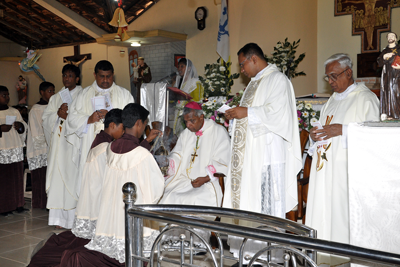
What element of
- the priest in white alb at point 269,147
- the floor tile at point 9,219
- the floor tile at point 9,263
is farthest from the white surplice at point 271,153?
the floor tile at point 9,219

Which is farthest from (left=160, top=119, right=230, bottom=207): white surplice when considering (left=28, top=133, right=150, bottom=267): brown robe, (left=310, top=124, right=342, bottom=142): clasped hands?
(left=310, top=124, right=342, bottom=142): clasped hands

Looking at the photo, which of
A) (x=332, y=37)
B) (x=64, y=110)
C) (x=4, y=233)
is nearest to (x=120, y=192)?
(x=64, y=110)

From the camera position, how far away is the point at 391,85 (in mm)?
2900

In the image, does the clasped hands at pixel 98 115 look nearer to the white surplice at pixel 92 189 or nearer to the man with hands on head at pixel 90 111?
the man with hands on head at pixel 90 111

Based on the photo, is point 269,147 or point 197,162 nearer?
point 269,147

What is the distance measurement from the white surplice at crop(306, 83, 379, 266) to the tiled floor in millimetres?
2627

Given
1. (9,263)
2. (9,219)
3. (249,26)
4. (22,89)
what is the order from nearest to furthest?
1. (9,263)
2. (9,219)
3. (249,26)
4. (22,89)

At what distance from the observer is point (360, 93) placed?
11.7ft

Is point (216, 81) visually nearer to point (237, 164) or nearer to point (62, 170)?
point (237, 164)

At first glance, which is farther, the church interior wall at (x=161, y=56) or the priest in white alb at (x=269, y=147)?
the church interior wall at (x=161, y=56)

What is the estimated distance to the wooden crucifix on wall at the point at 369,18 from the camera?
8.02 m

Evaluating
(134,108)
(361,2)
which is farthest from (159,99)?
(361,2)

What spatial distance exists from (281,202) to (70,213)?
323 centimetres

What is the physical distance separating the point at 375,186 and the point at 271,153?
4.95 ft
